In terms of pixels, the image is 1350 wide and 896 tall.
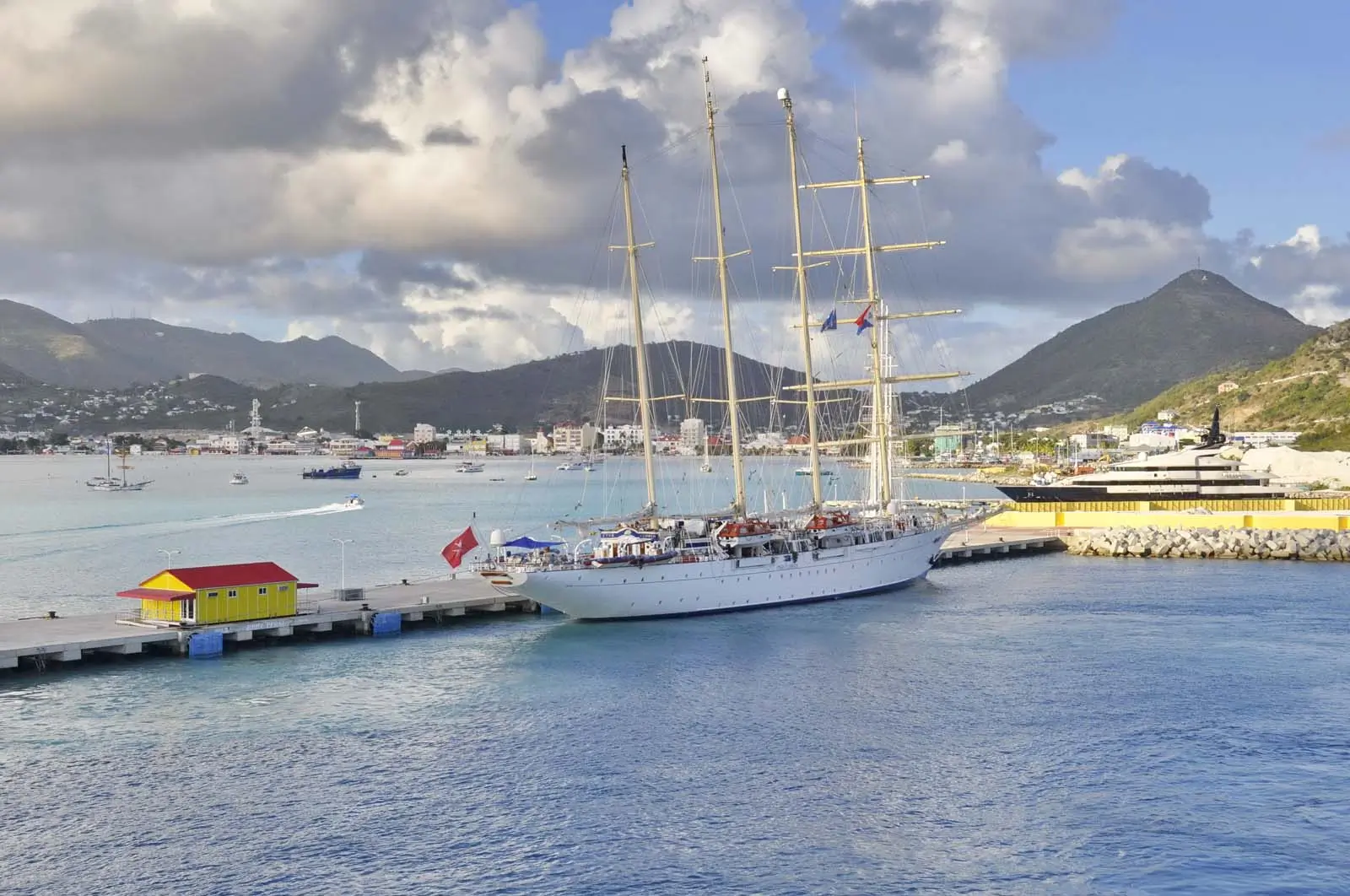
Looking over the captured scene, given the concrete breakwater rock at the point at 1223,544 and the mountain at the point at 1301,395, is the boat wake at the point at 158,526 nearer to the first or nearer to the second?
the concrete breakwater rock at the point at 1223,544

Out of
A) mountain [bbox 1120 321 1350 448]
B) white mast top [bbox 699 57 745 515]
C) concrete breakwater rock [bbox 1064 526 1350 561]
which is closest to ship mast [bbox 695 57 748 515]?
white mast top [bbox 699 57 745 515]

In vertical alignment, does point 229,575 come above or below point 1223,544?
above

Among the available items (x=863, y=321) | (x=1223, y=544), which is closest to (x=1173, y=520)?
(x=1223, y=544)

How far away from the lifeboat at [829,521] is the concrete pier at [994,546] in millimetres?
13634

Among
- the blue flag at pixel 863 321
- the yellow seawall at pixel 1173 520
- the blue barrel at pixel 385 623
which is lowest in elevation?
the blue barrel at pixel 385 623

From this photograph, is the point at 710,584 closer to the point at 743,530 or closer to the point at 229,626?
the point at 743,530

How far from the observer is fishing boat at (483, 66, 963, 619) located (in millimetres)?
44844

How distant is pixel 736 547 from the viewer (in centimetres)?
4819

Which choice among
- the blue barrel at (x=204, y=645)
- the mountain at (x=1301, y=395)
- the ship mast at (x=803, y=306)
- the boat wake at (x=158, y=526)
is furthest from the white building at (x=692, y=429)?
the mountain at (x=1301, y=395)

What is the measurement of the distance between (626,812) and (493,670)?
14318 mm

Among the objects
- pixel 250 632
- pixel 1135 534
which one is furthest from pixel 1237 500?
pixel 250 632

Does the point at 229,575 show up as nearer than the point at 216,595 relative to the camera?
No

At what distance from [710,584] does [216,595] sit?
18.1 metres

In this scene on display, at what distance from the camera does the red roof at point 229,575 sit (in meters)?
40.3
